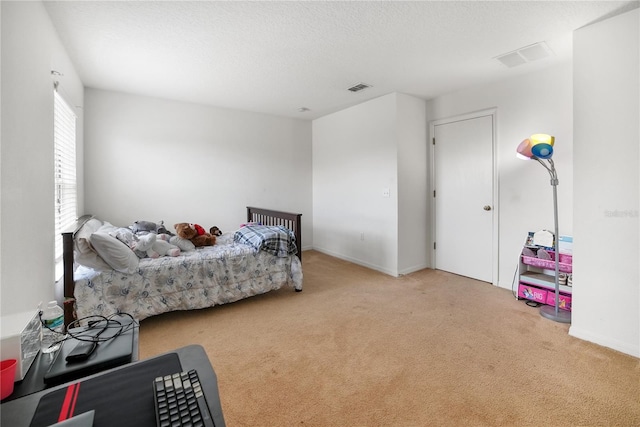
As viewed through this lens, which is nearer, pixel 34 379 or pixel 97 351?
pixel 34 379

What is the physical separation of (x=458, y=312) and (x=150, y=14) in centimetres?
339

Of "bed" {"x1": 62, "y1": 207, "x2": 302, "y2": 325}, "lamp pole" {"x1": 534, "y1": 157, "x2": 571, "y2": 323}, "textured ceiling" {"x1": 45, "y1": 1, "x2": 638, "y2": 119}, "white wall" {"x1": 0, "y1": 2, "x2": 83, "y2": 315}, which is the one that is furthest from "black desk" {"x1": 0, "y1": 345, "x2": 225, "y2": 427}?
"lamp pole" {"x1": 534, "y1": 157, "x2": 571, "y2": 323}

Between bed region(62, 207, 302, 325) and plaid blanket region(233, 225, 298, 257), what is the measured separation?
0.02 m

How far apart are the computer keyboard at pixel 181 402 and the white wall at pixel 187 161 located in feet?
11.9

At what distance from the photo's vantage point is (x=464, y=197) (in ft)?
12.1

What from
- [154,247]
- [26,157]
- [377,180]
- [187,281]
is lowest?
[187,281]

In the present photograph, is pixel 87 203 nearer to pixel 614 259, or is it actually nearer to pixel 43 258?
pixel 43 258

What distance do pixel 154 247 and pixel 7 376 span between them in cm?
216

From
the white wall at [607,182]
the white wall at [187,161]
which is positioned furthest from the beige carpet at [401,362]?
the white wall at [187,161]

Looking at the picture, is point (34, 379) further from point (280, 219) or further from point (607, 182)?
point (607, 182)

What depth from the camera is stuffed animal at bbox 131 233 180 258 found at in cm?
268

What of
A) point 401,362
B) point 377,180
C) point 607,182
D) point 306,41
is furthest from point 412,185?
point 401,362

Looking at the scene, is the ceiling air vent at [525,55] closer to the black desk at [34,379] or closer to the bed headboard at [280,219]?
the bed headboard at [280,219]

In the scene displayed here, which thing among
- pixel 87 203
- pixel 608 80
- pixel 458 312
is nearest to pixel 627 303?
pixel 458 312
